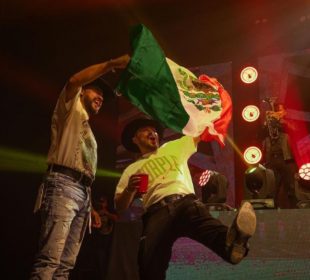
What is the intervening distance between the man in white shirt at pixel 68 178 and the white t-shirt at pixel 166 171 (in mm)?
360

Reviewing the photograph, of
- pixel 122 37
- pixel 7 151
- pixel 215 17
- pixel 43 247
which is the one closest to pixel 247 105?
pixel 215 17

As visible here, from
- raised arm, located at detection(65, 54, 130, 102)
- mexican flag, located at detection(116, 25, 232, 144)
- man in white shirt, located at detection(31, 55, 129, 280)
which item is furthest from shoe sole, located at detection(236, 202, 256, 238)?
raised arm, located at detection(65, 54, 130, 102)

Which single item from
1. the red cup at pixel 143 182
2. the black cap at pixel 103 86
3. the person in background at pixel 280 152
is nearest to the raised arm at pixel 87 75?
the black cap at pixel 103 86

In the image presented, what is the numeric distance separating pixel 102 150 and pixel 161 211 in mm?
4152

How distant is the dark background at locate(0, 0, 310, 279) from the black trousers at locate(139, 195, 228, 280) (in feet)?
12.1

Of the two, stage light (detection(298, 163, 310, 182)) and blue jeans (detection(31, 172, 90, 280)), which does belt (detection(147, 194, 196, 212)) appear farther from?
stage light (detection(298, 163, 310, 182))

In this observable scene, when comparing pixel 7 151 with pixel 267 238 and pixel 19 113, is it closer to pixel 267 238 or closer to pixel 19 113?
pixel 19 113

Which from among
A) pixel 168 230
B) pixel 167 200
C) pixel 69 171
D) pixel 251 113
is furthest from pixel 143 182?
pixel 251 113

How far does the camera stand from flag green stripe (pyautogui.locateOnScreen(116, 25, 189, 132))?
250 cm

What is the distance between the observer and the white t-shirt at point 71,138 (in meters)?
2.14

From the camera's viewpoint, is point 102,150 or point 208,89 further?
point 102,150

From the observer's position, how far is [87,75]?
80.5 inches

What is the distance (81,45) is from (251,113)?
2818 mm

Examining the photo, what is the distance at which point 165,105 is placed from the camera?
267 centimetres
